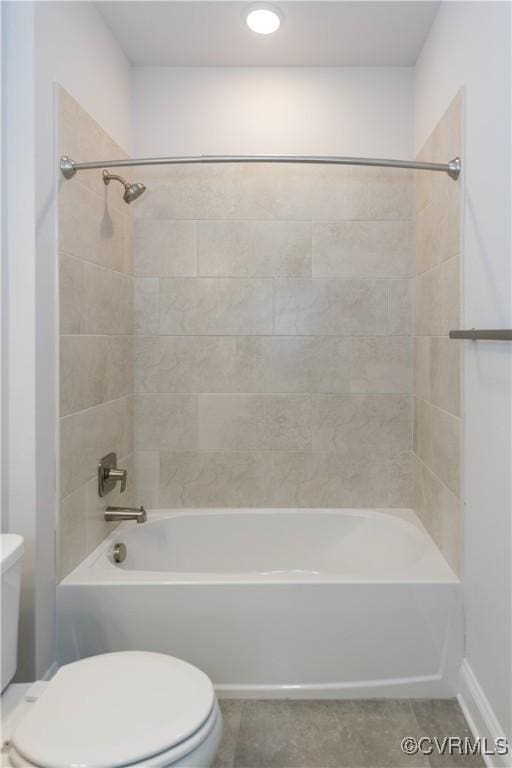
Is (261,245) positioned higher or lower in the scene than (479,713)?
higher

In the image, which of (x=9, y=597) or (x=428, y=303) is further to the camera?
(x=428, y=303)

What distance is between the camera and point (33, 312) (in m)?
1.55

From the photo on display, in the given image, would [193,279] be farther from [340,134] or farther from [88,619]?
[88,619]

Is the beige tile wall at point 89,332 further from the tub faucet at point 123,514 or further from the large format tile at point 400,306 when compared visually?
the large format tile at point 400,306

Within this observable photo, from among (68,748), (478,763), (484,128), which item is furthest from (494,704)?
(484,128)

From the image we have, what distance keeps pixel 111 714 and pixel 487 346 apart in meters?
1.39

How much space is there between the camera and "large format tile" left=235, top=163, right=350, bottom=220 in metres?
2.39

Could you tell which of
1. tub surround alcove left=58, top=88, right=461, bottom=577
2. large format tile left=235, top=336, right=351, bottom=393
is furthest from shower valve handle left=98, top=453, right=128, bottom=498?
large format tile left=235, top=336, right=351, bottom=393

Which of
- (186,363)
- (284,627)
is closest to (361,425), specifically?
(186,363)

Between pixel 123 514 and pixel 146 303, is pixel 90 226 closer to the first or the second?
pixel 146 303

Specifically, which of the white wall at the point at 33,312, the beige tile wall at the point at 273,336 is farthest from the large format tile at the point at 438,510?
the white wall at the point at 33,312

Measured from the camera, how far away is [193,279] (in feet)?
7.92

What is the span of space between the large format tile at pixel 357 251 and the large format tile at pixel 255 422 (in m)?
0.66

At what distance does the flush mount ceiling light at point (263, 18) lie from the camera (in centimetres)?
197
